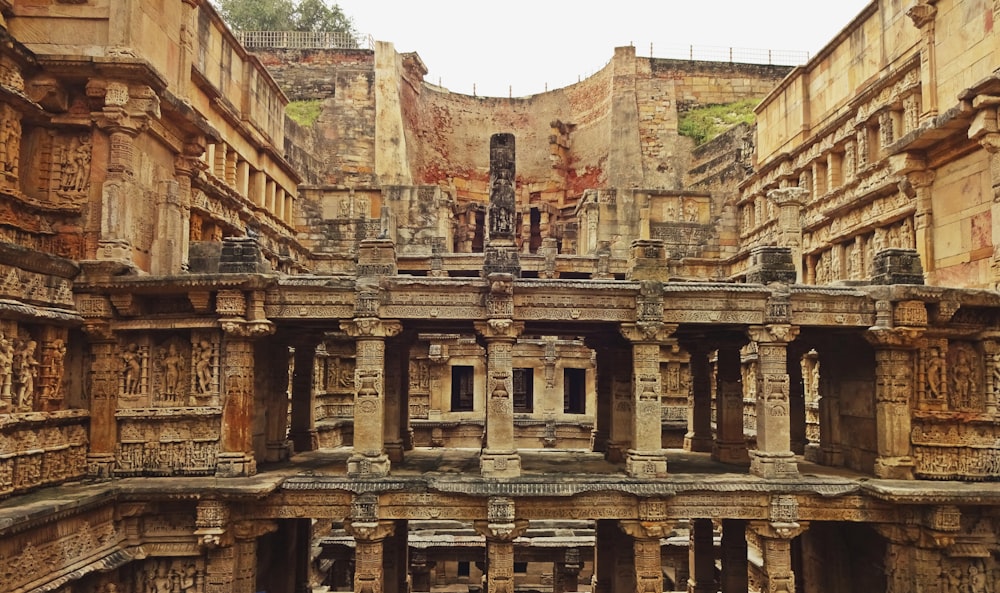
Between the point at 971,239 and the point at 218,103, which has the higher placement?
Result: the point at 218,103

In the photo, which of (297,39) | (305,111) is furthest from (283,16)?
(305,111)

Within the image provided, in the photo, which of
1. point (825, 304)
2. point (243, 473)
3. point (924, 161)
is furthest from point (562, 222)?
point (243, 473)

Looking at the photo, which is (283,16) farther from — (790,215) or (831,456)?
(831,456)

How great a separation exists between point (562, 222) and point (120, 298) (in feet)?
78.0

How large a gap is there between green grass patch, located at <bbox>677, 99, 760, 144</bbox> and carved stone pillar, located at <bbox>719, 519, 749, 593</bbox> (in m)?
22.8

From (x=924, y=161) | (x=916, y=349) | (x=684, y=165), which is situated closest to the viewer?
(x=916, y=349)

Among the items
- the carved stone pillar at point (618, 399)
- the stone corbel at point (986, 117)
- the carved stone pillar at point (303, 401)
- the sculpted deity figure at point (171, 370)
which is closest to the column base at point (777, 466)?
the carved stone pillar at point (618, 399)

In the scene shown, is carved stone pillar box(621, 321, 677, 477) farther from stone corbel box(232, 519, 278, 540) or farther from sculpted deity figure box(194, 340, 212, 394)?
sculpted deity figure box(194, 340, 212, 394)

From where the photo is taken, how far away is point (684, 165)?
105ft

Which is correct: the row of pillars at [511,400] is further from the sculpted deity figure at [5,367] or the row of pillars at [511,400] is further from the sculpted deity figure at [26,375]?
the sculpted deity figure at [5,367]

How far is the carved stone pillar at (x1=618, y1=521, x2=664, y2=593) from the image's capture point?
10367 millimetres

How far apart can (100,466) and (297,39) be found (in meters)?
31.9

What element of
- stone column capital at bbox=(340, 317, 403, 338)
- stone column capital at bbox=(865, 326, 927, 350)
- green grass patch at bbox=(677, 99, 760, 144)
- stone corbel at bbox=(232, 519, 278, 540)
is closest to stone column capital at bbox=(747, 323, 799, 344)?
stone column capital at bbox=(865, 326, 927, 350)

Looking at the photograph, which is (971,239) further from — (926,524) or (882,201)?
(926,524)
